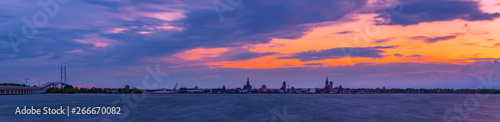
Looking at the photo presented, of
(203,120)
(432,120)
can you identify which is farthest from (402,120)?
(203,120)

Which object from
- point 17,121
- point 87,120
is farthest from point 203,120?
point 17,121

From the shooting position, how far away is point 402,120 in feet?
217

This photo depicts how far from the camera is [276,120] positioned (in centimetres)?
6550

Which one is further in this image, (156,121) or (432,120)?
(432,120)

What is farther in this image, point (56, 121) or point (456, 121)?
point (456, 121)

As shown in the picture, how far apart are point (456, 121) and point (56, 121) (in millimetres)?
69552

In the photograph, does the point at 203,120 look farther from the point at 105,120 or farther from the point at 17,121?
the point at 17,121

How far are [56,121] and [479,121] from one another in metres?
72.3

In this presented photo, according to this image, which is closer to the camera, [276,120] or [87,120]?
[87,120]

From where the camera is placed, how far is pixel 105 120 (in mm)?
62094

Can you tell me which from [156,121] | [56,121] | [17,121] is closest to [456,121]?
[156,121]

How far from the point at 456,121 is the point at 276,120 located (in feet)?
107

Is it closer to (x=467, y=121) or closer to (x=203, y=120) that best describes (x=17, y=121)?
(x=203, y=120)

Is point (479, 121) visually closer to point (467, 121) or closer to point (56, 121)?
point (467, 121)
